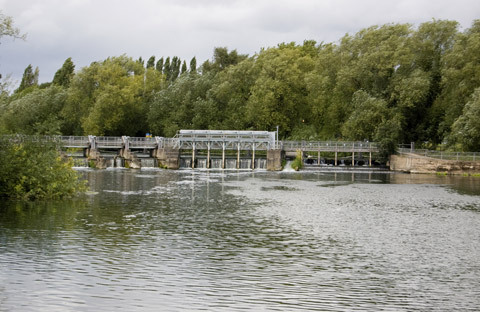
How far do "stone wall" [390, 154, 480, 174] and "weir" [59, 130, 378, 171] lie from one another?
4414 millimetres

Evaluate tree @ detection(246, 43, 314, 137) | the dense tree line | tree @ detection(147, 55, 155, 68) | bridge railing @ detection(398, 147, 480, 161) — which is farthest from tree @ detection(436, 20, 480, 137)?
tree @ detection(147, 55, 155, 68)

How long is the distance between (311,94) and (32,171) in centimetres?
7090

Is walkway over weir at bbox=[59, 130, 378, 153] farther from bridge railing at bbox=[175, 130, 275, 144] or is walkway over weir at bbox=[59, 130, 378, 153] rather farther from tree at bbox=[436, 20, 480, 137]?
tree at bbox=[436, 20, 480, 137]

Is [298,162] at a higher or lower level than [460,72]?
lower

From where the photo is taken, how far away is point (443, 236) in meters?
29.0

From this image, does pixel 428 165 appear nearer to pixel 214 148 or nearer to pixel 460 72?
pixel 460 72

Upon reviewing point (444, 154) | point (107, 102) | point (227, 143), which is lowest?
point (444, 154)

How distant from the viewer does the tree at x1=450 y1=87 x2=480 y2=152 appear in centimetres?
7481

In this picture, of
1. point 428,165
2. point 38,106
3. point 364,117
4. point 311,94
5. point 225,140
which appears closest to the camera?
point 428,165

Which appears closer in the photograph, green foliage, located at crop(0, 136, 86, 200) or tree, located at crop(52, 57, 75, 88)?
green foliage, located at crop(0, 136, 86, 200)

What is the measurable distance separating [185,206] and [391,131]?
53.6m

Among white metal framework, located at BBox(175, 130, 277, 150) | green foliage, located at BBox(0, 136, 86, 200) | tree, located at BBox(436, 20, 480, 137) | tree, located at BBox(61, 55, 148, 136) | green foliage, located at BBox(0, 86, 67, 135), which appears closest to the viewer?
green foliage, located at BBox(0, 136, 86, 200)

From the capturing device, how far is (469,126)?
251ft

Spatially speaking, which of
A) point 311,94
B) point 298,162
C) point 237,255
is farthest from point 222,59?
point 237,255
